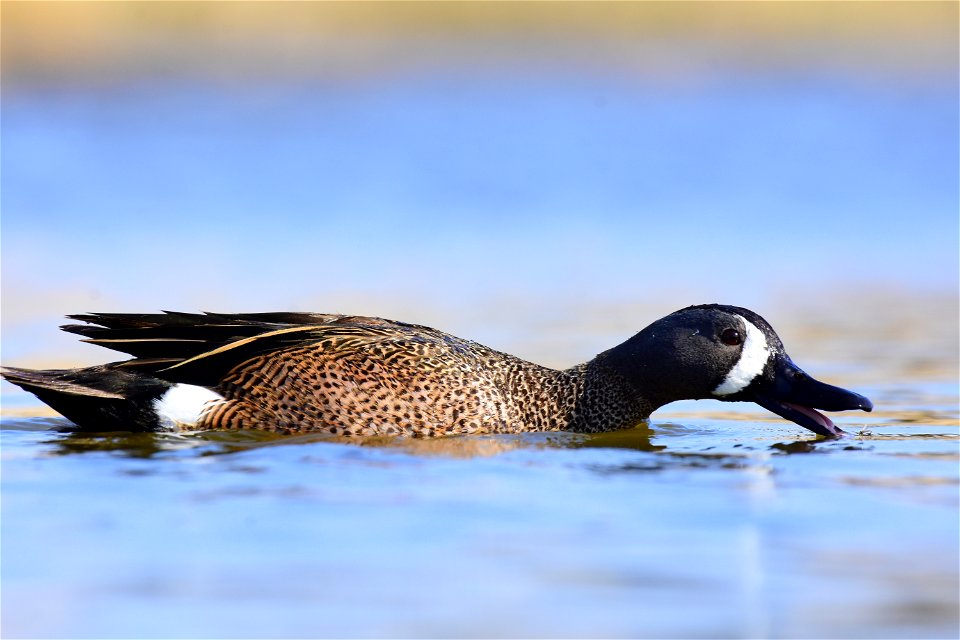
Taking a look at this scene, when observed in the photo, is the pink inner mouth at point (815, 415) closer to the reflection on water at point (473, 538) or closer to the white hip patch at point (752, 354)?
the white hip patch at point (752, 354)

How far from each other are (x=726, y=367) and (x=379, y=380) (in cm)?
162

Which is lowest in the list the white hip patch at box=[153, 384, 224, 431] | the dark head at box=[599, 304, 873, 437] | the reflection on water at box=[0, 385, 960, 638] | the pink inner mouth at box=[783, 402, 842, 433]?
the reflection on water at box=[0, 385, 960, 638]

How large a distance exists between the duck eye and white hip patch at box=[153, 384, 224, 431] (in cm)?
236

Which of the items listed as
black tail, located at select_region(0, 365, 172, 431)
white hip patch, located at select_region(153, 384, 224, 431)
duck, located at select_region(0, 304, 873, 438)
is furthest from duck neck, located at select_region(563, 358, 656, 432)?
black tail, located at select_region(0, 365, 172, 431)

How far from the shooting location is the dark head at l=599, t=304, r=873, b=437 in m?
7.16

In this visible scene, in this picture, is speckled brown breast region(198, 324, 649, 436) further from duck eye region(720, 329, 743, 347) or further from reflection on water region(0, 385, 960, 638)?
duck eye region(720, 329, 743, 347)

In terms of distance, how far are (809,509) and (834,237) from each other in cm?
935

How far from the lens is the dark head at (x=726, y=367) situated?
7164mm

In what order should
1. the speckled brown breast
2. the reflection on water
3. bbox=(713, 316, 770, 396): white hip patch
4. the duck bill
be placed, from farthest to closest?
1. bbox=(713, 316, 770, 396): white hip patch
2. the duck bill
3. the speckled brown breast
4. the reflection on water

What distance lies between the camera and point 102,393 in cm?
684

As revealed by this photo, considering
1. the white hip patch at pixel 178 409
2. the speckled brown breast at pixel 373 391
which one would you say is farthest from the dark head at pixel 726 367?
the white hip patch at pixel 178 409

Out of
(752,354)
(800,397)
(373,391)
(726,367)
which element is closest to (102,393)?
(373,391)

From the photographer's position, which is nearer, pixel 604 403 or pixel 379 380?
pixel 379 380

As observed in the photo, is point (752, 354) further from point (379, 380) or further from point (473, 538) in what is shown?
point (473, 538)
